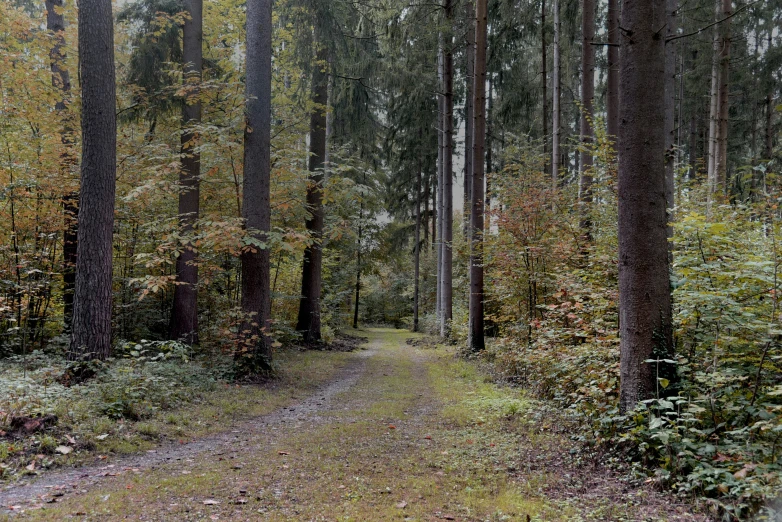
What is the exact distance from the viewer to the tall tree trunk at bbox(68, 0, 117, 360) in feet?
21.7

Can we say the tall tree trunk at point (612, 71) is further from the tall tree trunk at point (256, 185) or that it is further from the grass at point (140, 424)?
the grass at point (140, 424)

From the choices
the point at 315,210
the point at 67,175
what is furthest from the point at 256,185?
the point at 315,210

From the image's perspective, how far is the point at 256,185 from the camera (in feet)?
29.5

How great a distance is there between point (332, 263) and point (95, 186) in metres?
13.6

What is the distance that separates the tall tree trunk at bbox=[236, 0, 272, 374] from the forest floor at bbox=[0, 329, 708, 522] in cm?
267

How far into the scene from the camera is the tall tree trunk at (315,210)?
13.5 metres

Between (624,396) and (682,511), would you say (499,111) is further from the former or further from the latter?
(682,511)

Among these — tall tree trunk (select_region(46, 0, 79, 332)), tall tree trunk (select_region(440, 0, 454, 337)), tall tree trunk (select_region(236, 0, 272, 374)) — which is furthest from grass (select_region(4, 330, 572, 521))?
tall tree trunk (select_region(440, 0, 454, 337))

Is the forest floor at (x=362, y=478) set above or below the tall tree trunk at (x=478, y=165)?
below

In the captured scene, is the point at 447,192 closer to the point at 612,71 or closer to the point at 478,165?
the point at 478,165

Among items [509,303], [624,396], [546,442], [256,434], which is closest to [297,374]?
[256,434]

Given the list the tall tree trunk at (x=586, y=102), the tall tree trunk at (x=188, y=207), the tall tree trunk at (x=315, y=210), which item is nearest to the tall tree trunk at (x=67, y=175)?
the tall tree trunk at (x=188, y=207)

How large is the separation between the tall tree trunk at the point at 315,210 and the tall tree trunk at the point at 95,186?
228 inches

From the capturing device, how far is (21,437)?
4.50 meters
